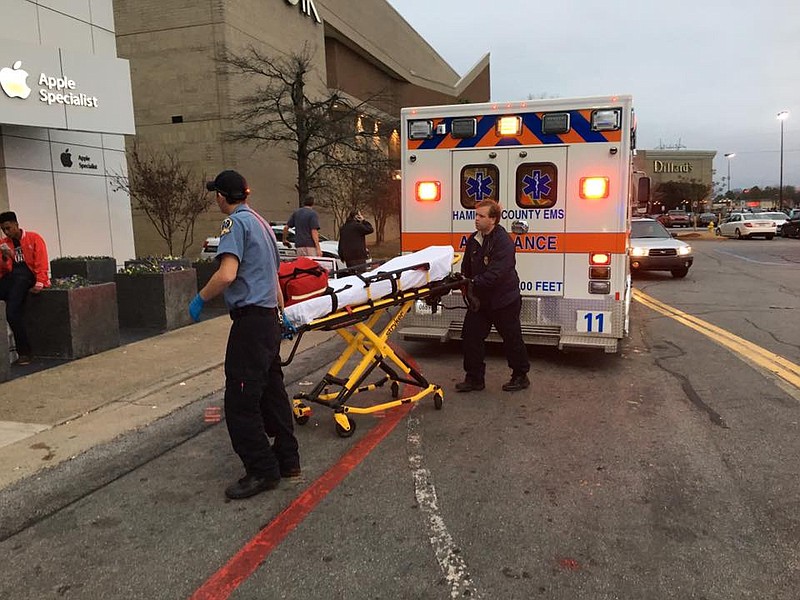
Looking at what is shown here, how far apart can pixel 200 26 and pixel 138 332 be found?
21506mm

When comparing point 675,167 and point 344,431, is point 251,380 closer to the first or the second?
point 344,431

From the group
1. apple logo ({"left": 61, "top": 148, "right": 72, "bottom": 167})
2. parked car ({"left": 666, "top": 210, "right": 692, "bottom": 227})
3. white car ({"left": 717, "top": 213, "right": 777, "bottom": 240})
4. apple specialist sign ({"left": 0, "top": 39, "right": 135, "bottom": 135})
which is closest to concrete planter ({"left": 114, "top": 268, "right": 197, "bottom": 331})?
apple specialist sign ({"left": 0, "top": 39, "right": 135, "bottom": 135})

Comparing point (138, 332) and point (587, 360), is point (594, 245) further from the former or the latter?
point (138, 332)

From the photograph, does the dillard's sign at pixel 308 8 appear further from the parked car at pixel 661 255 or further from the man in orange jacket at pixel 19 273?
the man in orange jacket at pixel 19 273

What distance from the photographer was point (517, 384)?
613 cm

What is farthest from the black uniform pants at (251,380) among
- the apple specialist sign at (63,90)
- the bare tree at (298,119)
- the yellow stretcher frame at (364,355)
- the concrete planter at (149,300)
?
the bare tree at (298,119)

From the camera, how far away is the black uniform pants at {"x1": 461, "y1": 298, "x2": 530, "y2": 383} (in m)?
6.02

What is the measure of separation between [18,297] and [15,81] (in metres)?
5.52

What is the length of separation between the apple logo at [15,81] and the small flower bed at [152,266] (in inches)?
142

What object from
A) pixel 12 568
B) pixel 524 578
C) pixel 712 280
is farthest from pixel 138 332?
pixel 712 280

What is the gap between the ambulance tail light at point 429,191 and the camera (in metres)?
7.31

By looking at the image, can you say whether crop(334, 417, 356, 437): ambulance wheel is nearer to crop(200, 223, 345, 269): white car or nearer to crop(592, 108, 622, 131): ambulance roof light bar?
crop(592, 108, 622, 131): ambulance roof light bar

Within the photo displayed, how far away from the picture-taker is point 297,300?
4266 millimetres

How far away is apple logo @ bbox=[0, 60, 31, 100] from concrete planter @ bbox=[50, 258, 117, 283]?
2.86 m
